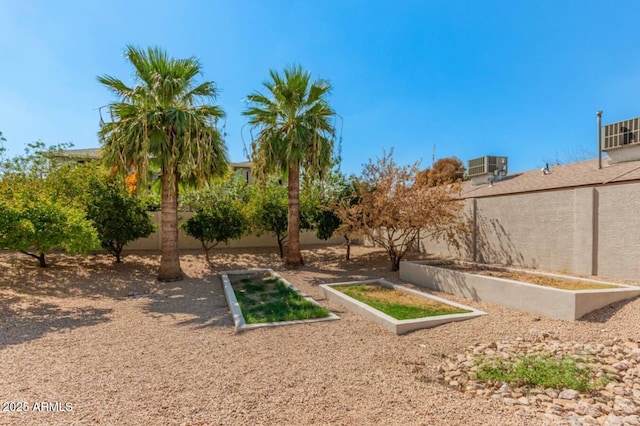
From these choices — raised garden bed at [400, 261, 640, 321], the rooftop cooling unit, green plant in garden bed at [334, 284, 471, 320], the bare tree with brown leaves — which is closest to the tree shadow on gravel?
green plant in garden bed at [334, 284, 471, 320]

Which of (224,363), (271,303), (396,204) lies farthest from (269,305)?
(396,204)

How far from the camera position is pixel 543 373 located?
13.2 ft

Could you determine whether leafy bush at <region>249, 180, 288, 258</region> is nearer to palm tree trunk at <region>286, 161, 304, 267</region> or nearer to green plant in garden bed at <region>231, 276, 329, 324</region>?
palm tree trunk at <region>286, 161, 304, 267</region>

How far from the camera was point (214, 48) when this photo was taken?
10281mm

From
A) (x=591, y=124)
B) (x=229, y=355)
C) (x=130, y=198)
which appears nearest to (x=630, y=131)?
(x=591, y=124)

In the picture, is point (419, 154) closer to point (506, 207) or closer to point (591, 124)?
point (506, 207)

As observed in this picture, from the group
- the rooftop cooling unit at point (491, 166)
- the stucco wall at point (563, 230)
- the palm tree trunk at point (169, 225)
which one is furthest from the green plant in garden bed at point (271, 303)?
the rooftop cooling unit at point (491, 166)

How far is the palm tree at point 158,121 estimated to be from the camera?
30.5 feet

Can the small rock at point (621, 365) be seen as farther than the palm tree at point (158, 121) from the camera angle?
No

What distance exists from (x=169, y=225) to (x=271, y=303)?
16.1 ft

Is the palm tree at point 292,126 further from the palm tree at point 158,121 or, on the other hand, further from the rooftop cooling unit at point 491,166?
the rooftop cooling unit at point 491,166

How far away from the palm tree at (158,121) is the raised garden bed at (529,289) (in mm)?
7667

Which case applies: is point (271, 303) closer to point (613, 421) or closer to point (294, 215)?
point (294, 215)

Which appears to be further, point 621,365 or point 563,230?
point 563,230
